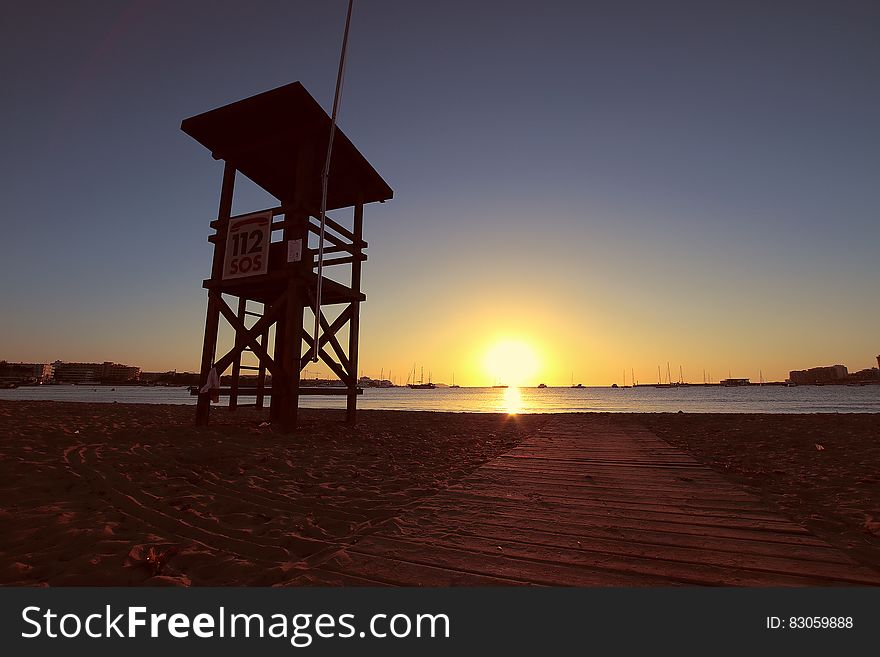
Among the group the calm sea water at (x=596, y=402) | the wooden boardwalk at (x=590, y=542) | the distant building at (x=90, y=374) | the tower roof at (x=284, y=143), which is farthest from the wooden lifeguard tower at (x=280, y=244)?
the distant building at (x=90, y=374)

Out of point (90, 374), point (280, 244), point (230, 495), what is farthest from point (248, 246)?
point (90, 374)

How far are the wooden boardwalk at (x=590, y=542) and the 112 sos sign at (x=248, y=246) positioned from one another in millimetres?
7223

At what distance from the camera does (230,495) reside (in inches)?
174

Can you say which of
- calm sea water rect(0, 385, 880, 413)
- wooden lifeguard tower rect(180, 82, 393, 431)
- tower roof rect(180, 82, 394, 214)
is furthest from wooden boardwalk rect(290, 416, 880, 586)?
calm sea water rect(0, 385, 880, 413)

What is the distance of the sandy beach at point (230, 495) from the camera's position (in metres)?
2.66

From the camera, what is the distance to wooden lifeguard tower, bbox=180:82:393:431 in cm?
876

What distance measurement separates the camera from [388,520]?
3521 mm

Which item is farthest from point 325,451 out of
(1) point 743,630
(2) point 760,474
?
(2) point 760,474

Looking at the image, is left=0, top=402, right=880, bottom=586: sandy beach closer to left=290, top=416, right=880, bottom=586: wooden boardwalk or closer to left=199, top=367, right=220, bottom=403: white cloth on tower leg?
left=290, top=416, right=880, bottom=586: wooden boardwalk

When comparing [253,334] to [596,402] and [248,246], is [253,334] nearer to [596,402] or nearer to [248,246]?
[248,246]

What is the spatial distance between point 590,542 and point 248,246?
9.39 metres

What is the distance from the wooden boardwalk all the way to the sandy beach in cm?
27

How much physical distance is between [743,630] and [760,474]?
548 cm

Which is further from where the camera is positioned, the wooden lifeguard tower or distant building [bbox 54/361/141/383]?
distant building [bbox 54/361/141/383]
